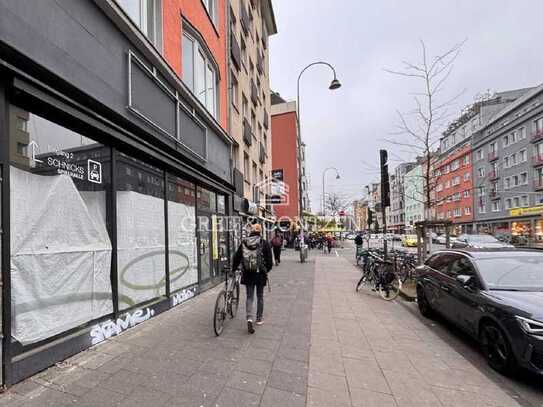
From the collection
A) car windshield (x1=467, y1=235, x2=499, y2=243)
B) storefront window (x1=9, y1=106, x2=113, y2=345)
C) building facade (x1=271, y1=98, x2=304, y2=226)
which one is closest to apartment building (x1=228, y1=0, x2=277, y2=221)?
storefront window (x1=9, y1=106, x2=113, y2=345)

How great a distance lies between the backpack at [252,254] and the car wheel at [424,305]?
12.2 ft

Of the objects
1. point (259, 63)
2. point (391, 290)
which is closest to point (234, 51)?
point (259, 63)

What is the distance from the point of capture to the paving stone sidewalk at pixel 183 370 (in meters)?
3.25

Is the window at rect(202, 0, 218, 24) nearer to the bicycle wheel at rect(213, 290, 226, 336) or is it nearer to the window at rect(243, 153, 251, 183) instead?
the window at rect(243, 153, 251, 183)

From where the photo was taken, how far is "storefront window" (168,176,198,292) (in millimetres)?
7250

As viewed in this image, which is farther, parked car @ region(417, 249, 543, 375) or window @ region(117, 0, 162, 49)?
window @ region(117, 0, 162, 49)

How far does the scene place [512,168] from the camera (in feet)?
151

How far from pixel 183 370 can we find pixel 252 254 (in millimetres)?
2165

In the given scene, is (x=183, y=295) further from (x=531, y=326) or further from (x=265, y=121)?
(x=265, y=121)

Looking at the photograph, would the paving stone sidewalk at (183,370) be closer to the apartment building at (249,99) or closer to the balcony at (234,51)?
the apartment building at (249,99)

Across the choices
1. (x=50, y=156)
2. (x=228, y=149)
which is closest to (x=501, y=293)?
(x=50, y=156)

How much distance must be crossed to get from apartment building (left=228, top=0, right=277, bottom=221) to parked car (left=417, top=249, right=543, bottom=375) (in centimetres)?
811

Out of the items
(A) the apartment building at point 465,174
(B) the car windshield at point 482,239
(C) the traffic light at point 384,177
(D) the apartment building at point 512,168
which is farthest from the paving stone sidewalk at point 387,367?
(A) the apartment building at point 465,174

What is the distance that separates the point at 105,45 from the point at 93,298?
3829 millimetres
